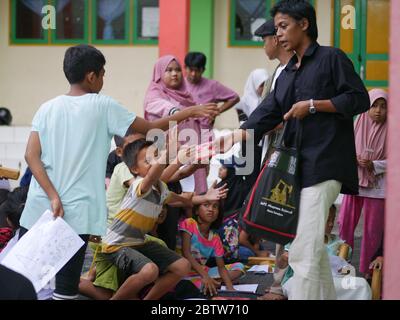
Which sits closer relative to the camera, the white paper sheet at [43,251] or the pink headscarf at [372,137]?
the white paper sheet at [43,251]

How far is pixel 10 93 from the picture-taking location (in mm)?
13594

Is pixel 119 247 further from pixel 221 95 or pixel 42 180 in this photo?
pixel 221 95

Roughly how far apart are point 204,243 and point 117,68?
20.9ft

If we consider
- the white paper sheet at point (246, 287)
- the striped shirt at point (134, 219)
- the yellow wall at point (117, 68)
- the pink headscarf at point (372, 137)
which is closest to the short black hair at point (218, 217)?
the white paper sheet at point (246, 287)

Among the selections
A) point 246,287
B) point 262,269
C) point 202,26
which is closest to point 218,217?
point 246,287

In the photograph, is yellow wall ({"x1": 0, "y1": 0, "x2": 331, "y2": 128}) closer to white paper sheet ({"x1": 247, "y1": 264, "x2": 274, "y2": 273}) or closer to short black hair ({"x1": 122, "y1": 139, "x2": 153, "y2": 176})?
white paper sheet ({"x1": 247, "y1": 264, "x2": 274, "y2": 273})

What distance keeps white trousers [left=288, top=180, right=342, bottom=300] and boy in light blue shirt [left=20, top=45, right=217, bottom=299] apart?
113 cm

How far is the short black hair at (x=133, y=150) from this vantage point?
6344 mm

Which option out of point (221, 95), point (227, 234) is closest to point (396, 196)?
point (227, 234)

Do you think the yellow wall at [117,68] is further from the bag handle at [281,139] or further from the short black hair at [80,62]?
the short black hair at [80,62]

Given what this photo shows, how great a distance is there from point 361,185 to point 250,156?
943mm

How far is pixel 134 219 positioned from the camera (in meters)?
6.25

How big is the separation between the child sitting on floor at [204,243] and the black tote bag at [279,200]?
1.62 meters

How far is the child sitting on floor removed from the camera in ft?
23.2
